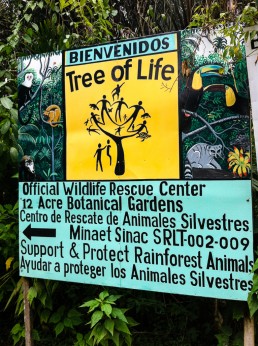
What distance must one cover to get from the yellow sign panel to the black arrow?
16.1 inches

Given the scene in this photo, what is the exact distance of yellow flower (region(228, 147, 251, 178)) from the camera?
7.97 ft

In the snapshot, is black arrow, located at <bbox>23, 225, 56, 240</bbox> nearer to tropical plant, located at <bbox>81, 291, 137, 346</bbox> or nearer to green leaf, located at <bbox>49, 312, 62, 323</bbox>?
tropical plant, located at <bbox>81, 291, 137, 346</bbox>

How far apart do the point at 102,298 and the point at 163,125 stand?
123cm

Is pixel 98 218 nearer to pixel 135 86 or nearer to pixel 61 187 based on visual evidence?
pixel 61 187

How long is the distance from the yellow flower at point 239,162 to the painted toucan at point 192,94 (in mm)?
325

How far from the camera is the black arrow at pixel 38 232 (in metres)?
3.03

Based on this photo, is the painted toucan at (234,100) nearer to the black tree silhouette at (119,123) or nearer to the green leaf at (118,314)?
the black tree silhouette at (119,123)

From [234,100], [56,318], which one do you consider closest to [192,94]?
[234,100]

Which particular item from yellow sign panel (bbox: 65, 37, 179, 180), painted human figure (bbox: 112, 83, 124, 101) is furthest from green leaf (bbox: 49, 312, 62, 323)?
painted human figure (bbox: 112, 83, 124, 101)

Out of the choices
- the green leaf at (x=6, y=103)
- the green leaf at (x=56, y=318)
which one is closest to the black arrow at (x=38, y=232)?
the green leaf at (x=56, y=318)

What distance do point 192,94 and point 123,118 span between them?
1.61 ft

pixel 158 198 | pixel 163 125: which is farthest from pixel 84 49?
pixel 158 198

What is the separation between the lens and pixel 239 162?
2.46 m

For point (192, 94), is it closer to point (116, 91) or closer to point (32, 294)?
point (116, 91)
